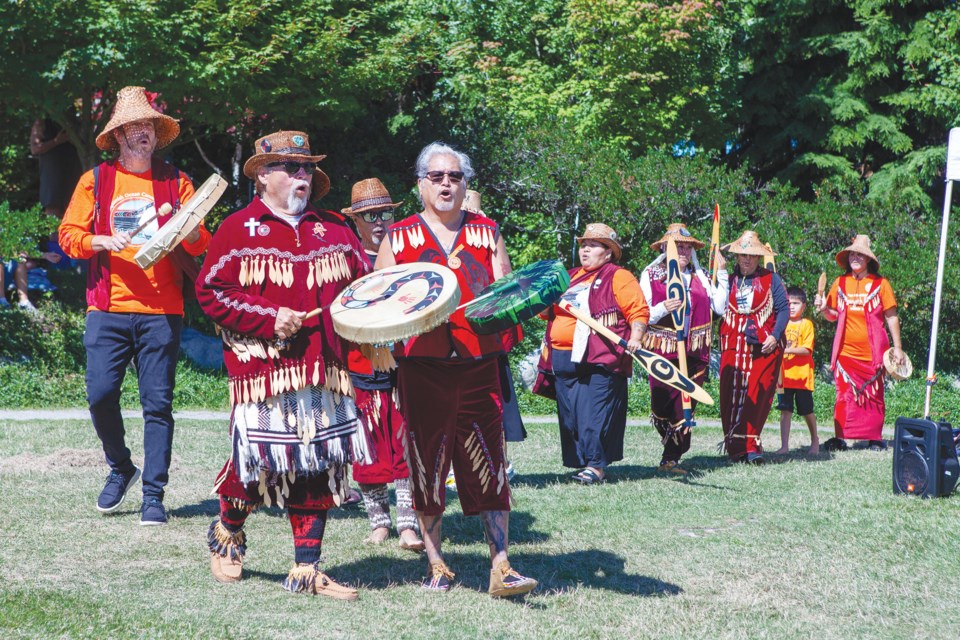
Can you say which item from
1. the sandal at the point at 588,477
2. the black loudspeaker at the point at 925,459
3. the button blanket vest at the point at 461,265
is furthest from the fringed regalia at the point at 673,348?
the button blanket vest at the point at 461,265

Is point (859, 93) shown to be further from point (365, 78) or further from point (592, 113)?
point (365, 78)

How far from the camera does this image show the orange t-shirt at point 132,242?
6363mm

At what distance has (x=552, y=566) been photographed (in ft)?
19.0

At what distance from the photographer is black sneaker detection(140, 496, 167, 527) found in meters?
6.44

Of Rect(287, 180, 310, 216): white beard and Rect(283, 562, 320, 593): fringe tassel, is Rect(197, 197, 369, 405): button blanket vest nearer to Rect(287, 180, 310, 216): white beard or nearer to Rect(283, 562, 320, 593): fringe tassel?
Rect(287, 180, 310, 216): white beard

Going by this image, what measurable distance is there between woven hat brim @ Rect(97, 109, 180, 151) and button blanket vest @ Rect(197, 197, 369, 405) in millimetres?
1631

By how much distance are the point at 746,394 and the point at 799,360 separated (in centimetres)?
172

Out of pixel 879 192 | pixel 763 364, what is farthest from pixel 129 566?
pixel 879 192

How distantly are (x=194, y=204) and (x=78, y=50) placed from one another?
809cm

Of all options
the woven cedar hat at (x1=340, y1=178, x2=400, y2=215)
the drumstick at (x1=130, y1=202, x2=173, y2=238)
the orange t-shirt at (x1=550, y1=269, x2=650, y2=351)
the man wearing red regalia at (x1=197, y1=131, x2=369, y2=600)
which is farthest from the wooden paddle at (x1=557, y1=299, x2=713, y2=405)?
the drumstick at (x1=130, y1=202, x2=173, y2=238)

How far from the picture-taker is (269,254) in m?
5.04

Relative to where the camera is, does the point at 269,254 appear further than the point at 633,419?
No

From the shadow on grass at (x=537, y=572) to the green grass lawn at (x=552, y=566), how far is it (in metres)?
0.02

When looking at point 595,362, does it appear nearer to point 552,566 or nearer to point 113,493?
point 552,566
